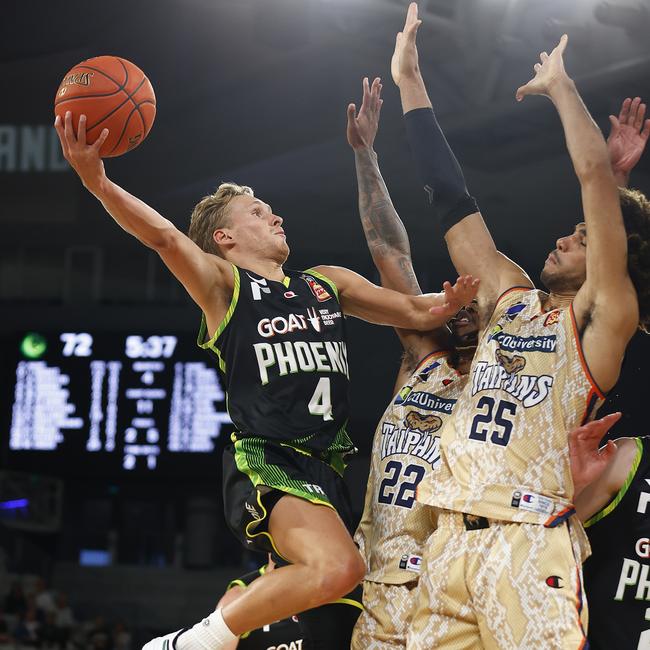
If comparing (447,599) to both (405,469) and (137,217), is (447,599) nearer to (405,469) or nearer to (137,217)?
(405,469)

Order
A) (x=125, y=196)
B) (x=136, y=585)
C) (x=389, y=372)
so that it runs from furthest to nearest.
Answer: (x=136, y=585), (x=389, y=372), (x=125, y=196)

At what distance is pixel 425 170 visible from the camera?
11.5 ft

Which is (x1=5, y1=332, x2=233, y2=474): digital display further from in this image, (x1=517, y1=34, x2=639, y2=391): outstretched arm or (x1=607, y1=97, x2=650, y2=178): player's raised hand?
(x1=517, y1=34, x2=639, y2=391): outstretched arm

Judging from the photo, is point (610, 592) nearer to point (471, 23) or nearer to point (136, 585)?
point (471, 23)

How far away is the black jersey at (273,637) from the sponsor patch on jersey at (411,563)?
42cm

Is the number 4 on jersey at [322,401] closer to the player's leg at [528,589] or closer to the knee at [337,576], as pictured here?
the knee at [337,576]

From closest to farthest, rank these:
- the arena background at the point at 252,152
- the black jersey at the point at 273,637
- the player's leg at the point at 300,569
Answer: the player's leg at the point at 300,569 → the black jersey at the point at 273,637 → the arena background at the point at 252,152

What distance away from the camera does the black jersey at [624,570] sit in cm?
328

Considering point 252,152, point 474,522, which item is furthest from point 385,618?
point 252,152

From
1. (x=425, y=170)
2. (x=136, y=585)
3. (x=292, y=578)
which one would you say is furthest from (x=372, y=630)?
(x=136, y=585)

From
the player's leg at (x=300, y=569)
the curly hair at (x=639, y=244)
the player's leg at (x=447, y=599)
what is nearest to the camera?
the player's leg at (x=447, y=599)

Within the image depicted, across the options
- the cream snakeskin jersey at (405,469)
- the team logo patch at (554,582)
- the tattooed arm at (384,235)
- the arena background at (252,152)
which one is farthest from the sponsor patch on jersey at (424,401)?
the arena background at (252,152)

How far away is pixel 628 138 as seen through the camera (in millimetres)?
3473

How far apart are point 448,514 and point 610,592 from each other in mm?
717
